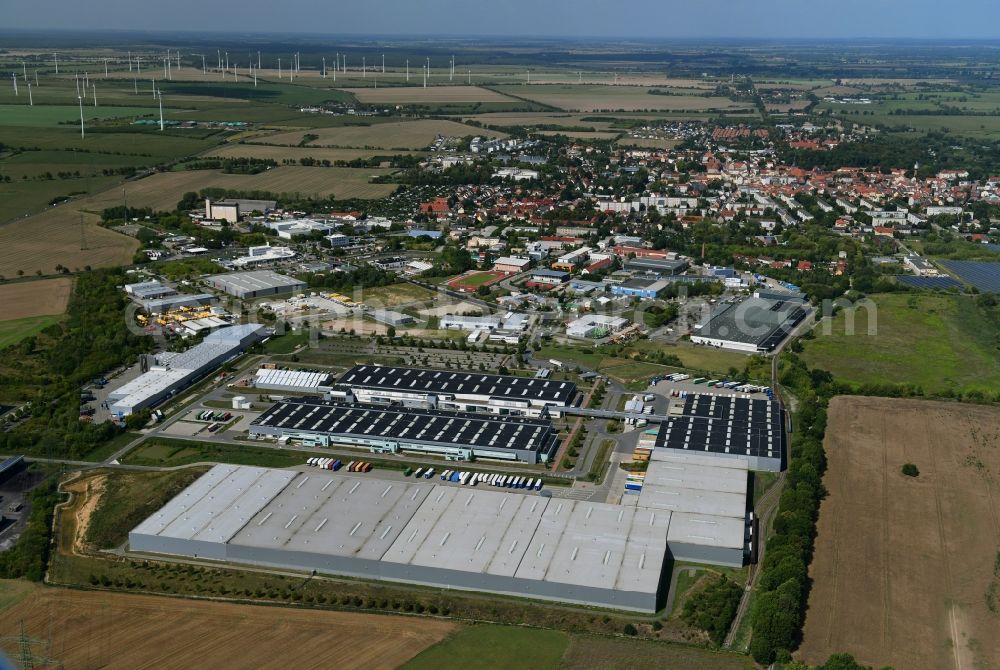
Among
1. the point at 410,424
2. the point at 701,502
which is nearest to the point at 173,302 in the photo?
the point at 410,424

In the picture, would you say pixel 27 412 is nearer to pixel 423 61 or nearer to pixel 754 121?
pixel 754 121

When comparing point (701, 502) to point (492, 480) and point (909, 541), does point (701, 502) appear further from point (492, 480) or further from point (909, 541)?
point (492, 480)

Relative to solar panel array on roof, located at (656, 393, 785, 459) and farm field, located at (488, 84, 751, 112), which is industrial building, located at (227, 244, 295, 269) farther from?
farm field, located at (488, 84, 751, 112)

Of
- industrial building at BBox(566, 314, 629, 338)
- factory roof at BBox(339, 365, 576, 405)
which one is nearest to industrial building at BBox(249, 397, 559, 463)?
factory roof at BBox(339, 365, 576, 405)

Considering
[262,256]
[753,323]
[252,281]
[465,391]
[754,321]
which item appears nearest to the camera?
[465,391]

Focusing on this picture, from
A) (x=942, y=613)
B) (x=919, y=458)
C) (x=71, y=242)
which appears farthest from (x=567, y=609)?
(x=71, y=242)

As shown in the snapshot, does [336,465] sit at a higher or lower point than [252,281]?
higher
